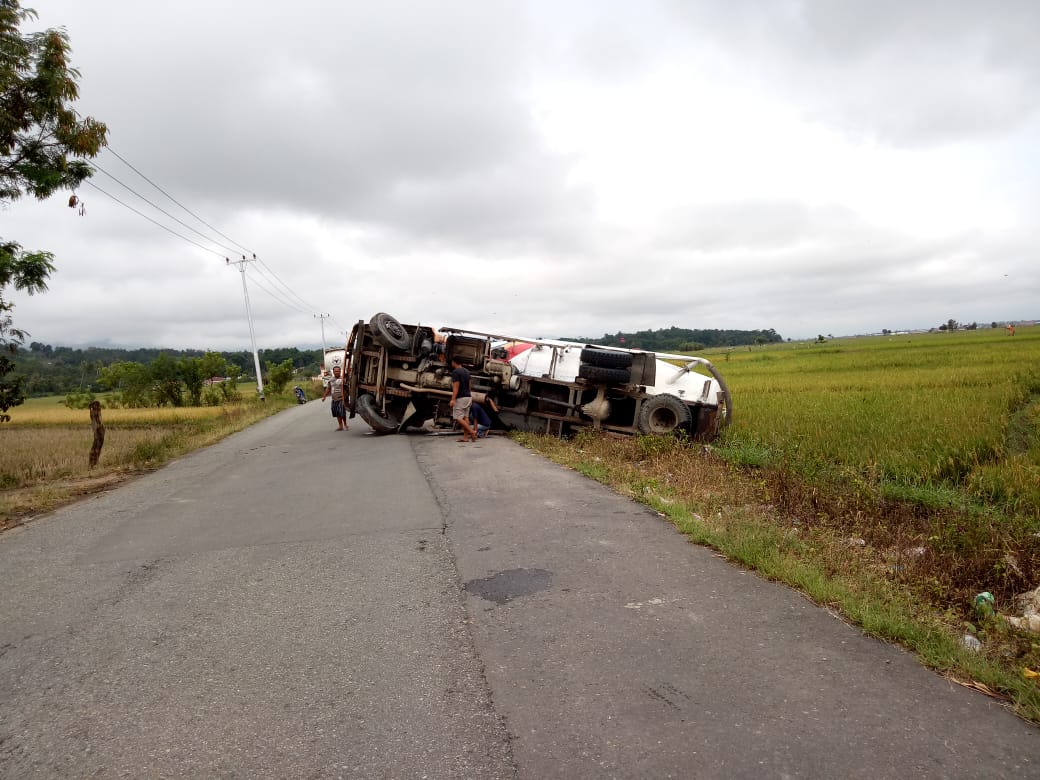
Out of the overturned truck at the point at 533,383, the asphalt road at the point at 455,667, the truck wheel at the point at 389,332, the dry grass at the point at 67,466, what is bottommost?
the dry grass at the point at 67,466

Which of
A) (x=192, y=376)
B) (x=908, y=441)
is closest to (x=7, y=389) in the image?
(x=908, y=441)

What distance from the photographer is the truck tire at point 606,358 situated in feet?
39.1

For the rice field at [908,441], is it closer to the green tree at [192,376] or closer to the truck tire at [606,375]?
the truck tire at [606,375]

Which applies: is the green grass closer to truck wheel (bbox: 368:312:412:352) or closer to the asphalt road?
the asphalt road

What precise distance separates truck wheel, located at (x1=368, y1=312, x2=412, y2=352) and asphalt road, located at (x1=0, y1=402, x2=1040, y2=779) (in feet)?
26.4

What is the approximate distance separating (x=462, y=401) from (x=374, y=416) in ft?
8.61

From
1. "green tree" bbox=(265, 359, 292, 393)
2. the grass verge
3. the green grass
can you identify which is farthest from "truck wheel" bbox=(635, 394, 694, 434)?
"green tree" bbox=(265, 359, 292, 393)

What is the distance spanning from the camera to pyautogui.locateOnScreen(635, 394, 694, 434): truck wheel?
1134 cm

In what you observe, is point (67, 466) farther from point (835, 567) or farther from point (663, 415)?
point (835, 567)

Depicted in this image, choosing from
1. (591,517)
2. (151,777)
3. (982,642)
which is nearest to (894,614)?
(982,642)

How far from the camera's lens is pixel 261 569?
5020 millimetres

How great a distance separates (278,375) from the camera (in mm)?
52688

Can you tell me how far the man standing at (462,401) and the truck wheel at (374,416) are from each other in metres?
2.18

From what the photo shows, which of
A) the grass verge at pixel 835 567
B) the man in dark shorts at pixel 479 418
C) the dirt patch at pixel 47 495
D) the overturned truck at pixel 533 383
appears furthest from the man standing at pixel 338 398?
the grass verge at pixel 835 567
